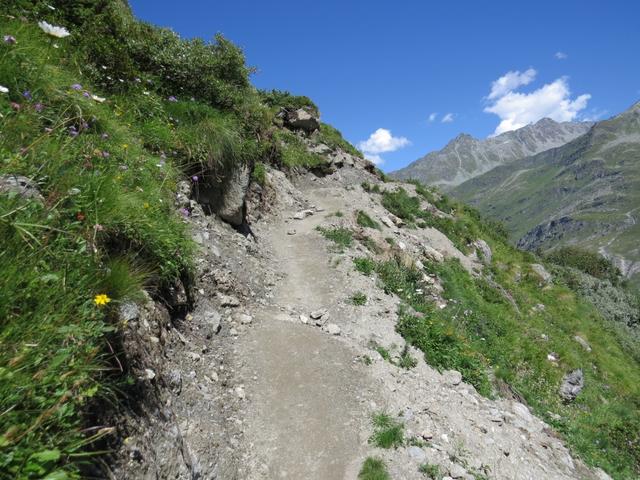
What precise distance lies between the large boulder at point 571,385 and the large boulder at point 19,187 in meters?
16.4

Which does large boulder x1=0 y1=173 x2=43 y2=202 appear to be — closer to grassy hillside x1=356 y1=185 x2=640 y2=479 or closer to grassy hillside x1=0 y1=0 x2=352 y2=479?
grassy hillside x1=0 y1=0 x2=352 y2=479

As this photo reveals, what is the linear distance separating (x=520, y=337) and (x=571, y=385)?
Result: 2.30 m

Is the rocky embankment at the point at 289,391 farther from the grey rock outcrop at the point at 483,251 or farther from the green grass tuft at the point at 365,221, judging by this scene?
the grey rock outcrop at the point at 483,251

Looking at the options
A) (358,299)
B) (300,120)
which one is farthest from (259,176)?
(300,120)

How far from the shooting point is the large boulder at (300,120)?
89.1 feet

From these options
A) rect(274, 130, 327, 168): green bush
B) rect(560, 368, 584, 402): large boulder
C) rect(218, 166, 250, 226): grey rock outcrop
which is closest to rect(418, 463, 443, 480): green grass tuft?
rect(218, 166, 250, 226): grey rock outcrop

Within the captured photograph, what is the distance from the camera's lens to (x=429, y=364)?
935 cm

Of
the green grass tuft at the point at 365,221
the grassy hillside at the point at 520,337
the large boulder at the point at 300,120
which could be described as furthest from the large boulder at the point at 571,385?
the large boulder at the point at 300,120

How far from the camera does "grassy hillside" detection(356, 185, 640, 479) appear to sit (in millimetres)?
10172

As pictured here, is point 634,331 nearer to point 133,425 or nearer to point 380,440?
point 380,440

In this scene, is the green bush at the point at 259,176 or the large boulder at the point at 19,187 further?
the green bush at the point at 259,176

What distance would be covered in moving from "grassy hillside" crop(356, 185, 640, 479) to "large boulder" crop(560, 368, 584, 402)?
180mm

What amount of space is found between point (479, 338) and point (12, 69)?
550 inches

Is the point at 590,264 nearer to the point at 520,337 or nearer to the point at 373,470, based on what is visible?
the point at 520,337
